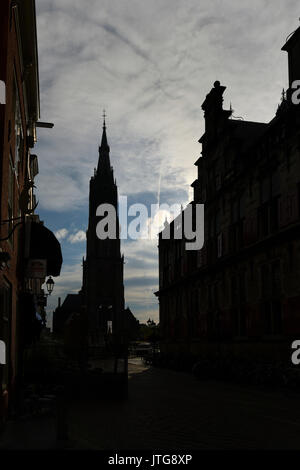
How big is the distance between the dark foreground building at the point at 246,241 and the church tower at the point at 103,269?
79.8 m

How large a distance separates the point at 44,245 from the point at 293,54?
59.5 feet

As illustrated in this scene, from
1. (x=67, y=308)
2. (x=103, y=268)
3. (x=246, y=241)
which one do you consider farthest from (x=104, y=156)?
(x=246, y=241)

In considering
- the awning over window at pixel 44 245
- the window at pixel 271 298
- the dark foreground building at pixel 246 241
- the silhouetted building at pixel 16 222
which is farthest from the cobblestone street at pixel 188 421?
the dark foreground building at pixel 246 241

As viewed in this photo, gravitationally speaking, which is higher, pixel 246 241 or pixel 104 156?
pixel 104 156

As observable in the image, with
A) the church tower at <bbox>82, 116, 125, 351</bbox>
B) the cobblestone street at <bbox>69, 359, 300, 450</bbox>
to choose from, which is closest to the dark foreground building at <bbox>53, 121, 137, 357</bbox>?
the church tower at <bbox>82, 116, 125, 351</bbox>

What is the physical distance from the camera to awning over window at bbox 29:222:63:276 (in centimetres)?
1519

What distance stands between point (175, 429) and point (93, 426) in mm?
1821

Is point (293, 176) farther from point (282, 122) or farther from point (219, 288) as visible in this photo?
point (219, 288)

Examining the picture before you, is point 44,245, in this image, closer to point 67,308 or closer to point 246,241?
point 246,241

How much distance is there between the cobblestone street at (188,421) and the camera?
10125 millimetres

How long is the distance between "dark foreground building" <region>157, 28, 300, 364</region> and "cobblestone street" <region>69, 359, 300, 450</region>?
670 cm

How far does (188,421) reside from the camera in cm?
1296

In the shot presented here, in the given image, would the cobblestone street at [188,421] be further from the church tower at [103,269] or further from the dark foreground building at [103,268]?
the church tower at [103,269]
